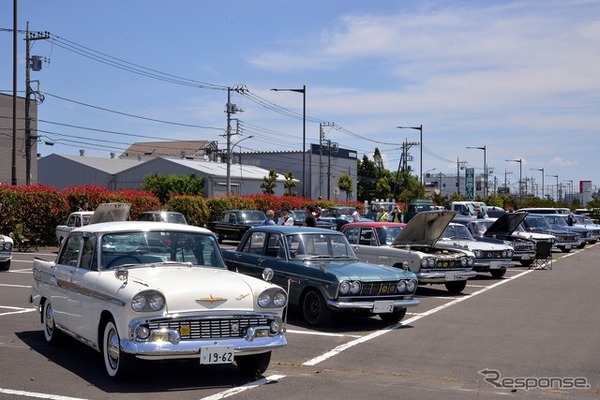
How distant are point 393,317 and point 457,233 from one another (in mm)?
9417

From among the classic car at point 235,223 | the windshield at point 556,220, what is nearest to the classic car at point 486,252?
the windshield at point 556,220

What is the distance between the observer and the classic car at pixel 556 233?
3191cm

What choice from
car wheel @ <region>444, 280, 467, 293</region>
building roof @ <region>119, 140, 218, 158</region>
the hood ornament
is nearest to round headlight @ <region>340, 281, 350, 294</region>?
the hood ornament

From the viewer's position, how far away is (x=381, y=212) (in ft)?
86.9

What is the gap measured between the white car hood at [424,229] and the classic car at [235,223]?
20.1 meters

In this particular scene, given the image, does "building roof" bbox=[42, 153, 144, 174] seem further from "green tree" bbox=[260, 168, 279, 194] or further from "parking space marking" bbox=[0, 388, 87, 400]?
"parking space marking" bbox=[0, 388, 87, 400]

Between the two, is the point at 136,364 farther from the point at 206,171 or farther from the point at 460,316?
the point at 206,171

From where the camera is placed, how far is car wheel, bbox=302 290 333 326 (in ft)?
38.9

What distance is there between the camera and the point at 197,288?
7.83 meters

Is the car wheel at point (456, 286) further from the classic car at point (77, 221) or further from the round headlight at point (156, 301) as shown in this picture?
the classic car at point (77, 221)

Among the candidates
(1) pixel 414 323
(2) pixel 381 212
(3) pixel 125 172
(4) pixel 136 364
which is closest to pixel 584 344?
(1) pixel 414 323

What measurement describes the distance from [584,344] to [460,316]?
9.90 feet

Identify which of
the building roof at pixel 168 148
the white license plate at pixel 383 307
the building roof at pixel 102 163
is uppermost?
the building roof at pixel 168 148

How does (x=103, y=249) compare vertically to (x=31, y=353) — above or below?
above
